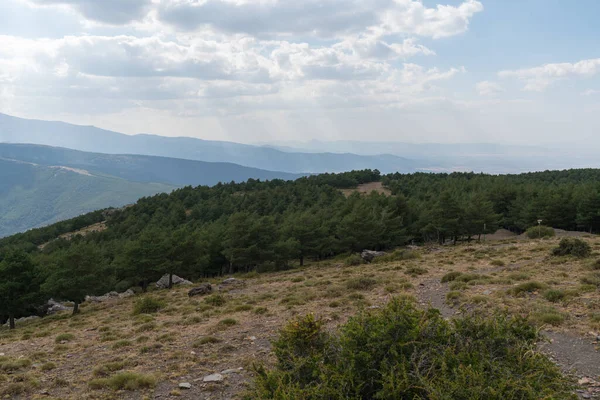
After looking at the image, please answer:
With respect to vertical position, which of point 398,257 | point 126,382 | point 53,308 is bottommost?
point 53,308

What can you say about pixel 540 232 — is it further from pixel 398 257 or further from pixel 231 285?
pixel 231 285

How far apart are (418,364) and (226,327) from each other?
11581 mm

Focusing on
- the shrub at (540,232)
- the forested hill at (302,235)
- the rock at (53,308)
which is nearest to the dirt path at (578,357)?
the forested hill at (302,235)

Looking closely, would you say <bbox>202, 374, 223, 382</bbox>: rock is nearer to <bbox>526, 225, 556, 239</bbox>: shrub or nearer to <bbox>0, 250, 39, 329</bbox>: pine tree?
<bbox>0, 250, 39, 329</bbox>: pine tree

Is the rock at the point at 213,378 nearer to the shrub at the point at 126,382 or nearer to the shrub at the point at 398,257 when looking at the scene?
the shrub at the point at 126,382

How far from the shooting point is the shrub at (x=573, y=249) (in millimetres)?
24016

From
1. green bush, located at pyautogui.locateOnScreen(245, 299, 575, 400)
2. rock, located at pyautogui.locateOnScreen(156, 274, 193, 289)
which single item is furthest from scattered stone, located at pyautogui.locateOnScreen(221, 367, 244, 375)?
rock, located at pyautogui.locateOnScreen(156, 274, 193, 289)

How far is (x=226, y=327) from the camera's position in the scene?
628 inches

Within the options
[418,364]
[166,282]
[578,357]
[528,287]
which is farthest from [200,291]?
[418,364]

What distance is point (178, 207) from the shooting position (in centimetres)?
11362

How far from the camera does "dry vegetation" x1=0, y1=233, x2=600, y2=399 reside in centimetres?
1055

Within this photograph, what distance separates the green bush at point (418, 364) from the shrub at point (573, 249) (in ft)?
70.3

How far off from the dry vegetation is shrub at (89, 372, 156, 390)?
3 centimetres

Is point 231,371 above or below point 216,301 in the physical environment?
above
